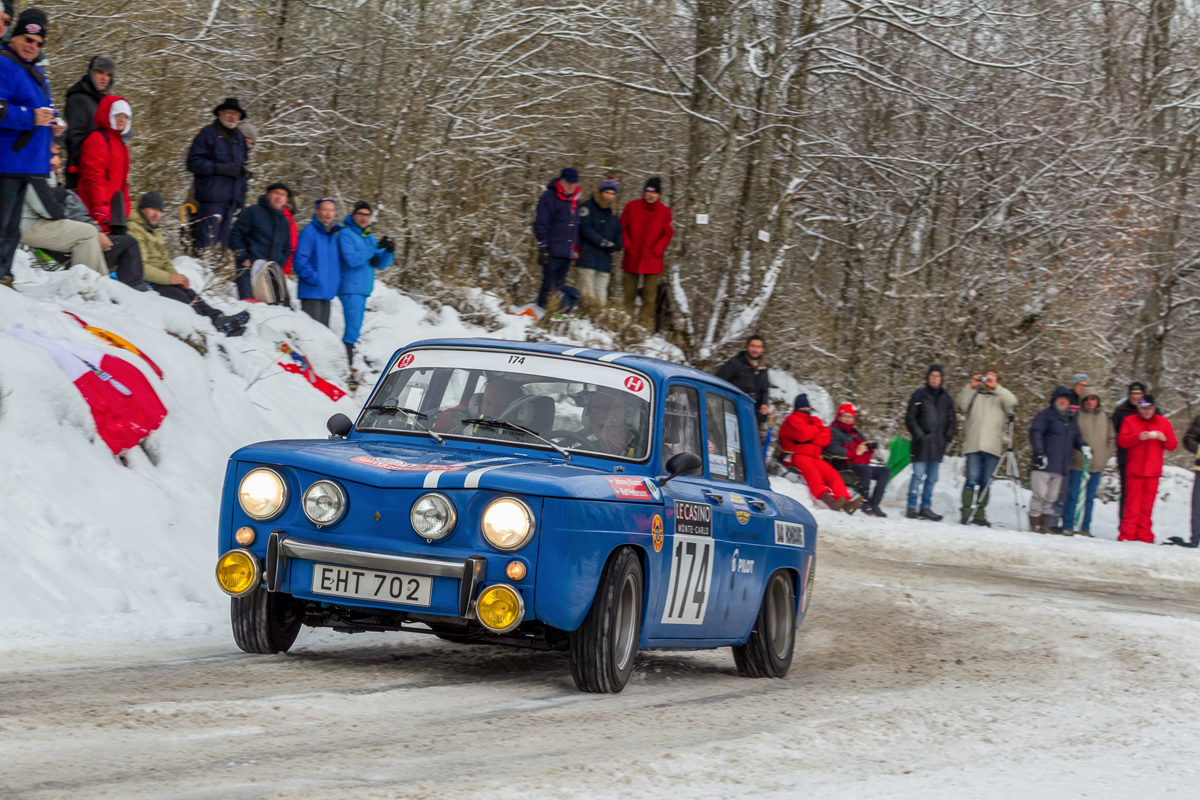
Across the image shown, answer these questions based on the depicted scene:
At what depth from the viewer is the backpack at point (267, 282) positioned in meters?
15.1

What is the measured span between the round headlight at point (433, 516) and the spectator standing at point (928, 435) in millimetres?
13892

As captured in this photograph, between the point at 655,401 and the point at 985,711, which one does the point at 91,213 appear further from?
the point at 985,711

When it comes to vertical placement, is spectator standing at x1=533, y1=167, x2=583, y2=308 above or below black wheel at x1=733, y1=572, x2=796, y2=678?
above

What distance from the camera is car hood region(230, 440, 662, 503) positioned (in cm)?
595

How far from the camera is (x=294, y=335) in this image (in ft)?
50.2

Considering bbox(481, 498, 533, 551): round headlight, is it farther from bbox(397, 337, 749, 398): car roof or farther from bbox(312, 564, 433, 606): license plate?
bbox(397, 337, 749, 398): car roof

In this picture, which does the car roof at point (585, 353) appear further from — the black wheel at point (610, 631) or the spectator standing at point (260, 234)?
the spectator standing at point (260, 234)

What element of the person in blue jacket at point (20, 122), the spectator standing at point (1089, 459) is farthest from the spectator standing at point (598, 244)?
the person in blue jacket at point (20, 122)

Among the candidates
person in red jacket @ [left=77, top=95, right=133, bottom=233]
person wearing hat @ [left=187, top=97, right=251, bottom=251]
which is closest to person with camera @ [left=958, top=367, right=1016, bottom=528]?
person wearing hat @ [left=187, top=97, right=251, bottom=251]

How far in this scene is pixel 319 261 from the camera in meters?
15.4

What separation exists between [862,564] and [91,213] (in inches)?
322

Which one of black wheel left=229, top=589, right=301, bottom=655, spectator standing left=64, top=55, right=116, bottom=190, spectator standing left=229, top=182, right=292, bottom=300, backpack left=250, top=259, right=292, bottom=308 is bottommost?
black wheel left=229, top=589, right=301, bottom=655

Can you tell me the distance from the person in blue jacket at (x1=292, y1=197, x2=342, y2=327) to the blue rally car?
26.1 feet

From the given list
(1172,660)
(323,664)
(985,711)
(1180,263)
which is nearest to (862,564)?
(1172,660)
